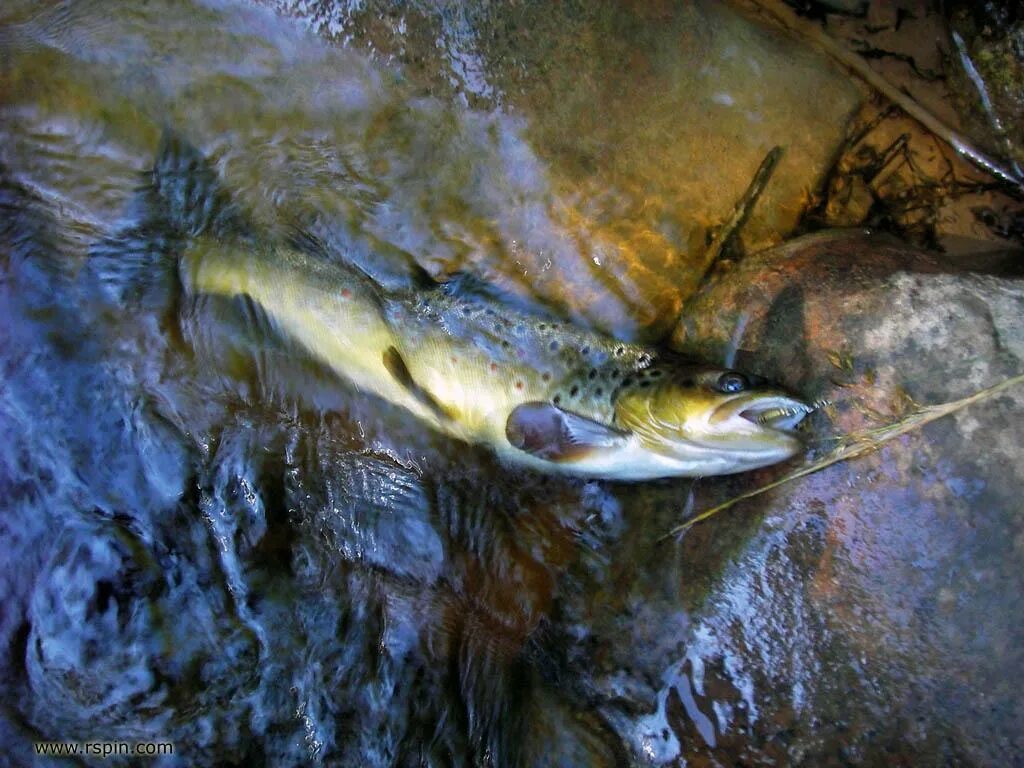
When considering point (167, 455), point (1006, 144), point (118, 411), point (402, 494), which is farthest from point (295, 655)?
point (1006, 144)

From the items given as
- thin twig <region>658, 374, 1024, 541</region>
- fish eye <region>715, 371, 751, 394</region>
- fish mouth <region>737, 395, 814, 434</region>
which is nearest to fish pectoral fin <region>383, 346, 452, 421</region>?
fish eye <region>715, 371, 751, 394</region>

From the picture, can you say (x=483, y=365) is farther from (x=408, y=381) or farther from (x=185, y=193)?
(x=185, y=193)

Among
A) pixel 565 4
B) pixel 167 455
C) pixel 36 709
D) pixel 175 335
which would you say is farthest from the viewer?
pixel 565 4

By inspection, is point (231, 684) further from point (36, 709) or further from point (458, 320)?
point (458, 320)

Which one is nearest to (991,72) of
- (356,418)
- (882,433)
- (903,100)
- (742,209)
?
(903,100)

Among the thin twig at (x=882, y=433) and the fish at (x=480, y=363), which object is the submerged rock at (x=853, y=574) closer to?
the thin twig at (x=882, y=433)

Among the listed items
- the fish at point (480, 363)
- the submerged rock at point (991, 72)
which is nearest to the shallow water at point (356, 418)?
the fish at point (480, 363)
